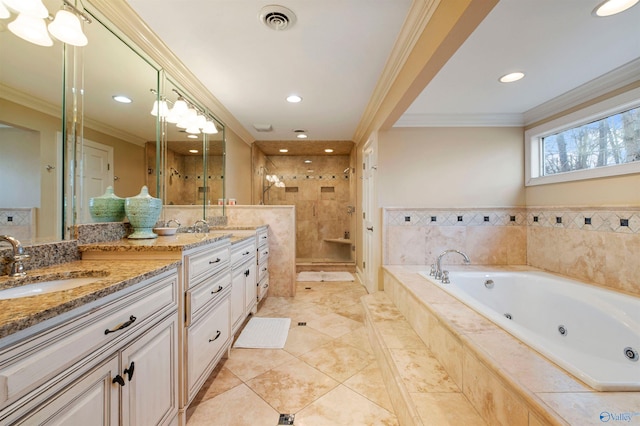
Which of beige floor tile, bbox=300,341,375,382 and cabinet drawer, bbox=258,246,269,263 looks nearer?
beige floor tile, bbox=300,341,375,382

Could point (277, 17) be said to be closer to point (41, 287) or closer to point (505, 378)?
point (41, 287)

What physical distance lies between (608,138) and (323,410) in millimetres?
3005

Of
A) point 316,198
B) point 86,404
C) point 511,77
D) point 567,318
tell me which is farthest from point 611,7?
point 316,198

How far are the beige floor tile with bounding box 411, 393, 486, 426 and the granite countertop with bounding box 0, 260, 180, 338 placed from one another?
1.24 m

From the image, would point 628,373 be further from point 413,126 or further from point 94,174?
point 94,174

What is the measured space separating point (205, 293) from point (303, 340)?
3.39 ft

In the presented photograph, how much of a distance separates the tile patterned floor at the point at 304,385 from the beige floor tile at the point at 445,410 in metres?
0.29

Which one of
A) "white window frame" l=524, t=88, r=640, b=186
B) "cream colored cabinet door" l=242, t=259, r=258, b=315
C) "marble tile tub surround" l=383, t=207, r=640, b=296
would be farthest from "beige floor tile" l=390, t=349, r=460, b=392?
"white window frame" l=524, t=88, r=640, b=186

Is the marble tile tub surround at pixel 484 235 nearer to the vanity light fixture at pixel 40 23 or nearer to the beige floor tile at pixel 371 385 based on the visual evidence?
the beige floor tile at pixel 371 385

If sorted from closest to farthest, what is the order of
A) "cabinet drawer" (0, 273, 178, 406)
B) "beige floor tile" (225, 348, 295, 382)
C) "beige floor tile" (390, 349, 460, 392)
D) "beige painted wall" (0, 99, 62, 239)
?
1. "cabinet drawer" (0, 273, 178, 406)
2. "beige painted wall" (0, 99, 62, 239)
3. "beige floor tile" (390, 349, 460, 392)
4. "beige floor tile" (225, 348, 295, 382)

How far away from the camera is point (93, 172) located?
1.44m

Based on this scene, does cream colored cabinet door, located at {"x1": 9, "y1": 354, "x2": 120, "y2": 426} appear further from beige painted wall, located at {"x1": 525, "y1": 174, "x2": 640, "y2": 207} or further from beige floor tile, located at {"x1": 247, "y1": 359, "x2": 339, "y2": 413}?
beige painted wall, located at {"x1": 525, "y1": 174, "x2": 640, "y2": 207}

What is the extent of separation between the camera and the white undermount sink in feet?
2.82

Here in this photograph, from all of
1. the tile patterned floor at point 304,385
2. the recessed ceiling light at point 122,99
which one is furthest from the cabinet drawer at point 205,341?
the recessed ceiling light at point 122,99
